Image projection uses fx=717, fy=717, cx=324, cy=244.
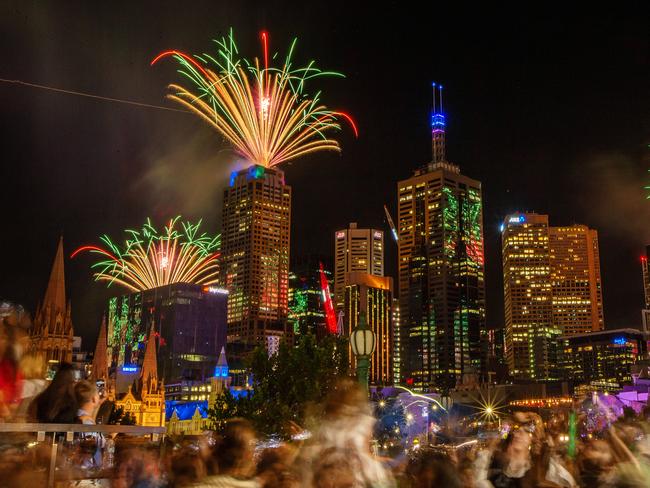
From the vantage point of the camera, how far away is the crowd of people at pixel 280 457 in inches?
271

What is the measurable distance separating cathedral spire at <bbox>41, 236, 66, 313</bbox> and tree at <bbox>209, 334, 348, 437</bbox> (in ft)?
241

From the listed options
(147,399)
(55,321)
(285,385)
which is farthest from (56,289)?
(285,385)

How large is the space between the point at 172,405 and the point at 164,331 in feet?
100

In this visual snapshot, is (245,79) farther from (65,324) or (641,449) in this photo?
(65,324)

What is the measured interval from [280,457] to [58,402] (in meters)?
2.79

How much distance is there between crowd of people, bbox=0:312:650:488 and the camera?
6891mm

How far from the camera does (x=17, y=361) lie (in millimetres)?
9523

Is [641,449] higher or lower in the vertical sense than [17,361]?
lower

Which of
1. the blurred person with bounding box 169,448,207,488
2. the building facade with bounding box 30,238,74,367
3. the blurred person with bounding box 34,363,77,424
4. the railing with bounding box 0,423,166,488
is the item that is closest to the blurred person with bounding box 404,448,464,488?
the blurred person with bounding box 169,448,207,488

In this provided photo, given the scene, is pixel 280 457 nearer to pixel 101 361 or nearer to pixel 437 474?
pixel 437 474

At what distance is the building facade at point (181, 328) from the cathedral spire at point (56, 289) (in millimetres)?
45481

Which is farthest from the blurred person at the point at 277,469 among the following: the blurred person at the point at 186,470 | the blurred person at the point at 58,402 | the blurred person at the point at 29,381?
the blurred person at the point at 29,381

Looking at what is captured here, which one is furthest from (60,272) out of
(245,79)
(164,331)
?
(245,79)

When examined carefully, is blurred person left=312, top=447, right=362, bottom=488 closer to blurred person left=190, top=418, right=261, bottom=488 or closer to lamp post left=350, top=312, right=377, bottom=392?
blurred person left=190, top=418, right=261, bottom=488
